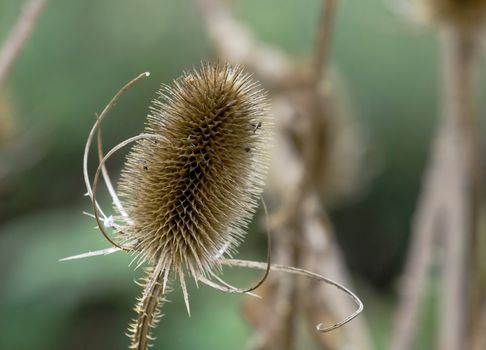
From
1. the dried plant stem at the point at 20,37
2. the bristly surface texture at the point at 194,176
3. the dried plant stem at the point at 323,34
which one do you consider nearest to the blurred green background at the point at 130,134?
the dried plant stem at the point at 323,34

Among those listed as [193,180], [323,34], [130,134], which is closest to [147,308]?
[193,180]

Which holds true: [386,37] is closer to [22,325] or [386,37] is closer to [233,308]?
[233,308]

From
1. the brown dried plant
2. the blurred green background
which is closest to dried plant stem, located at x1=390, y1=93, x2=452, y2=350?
the blurred green background

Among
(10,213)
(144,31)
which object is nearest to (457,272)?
(10,213)

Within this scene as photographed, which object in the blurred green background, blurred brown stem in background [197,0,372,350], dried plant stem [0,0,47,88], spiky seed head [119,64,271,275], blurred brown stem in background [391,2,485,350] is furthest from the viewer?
the blurred green background

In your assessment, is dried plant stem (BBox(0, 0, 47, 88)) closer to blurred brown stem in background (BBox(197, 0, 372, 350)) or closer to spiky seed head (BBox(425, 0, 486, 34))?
blurred brown stem in background (BBox(197, 0, 372, 350))
